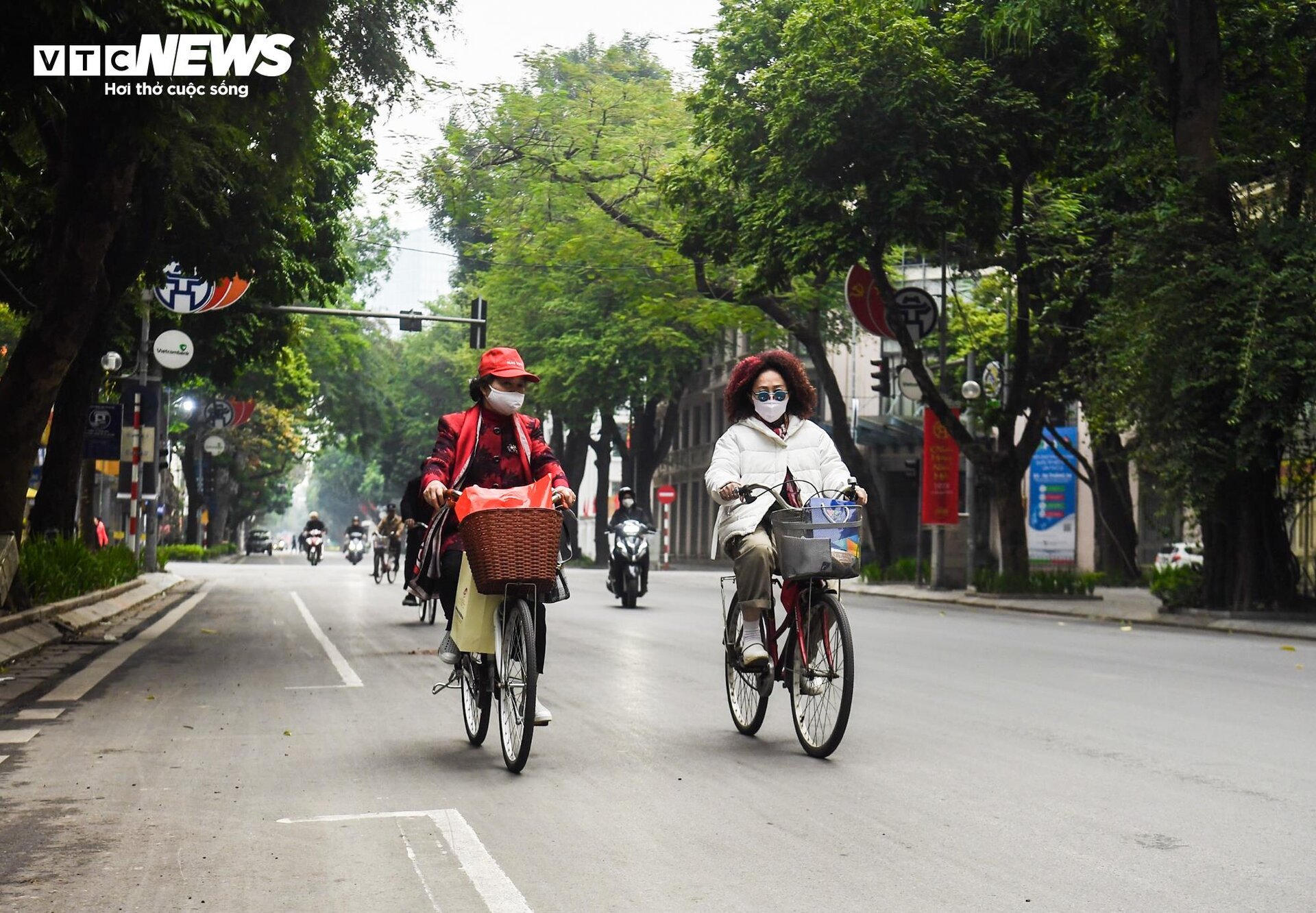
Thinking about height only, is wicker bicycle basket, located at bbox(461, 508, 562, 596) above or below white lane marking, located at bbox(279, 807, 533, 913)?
above

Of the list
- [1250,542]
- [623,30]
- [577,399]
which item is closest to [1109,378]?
[1250,542]

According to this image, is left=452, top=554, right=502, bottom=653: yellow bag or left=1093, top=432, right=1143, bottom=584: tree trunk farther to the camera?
left=1093, top=432, right=1143, bottom=584: tree trunk

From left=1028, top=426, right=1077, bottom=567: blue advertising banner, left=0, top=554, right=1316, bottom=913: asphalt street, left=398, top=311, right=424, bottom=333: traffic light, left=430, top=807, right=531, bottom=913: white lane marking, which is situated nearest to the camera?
left=430, top=807, right=531, bottom=913: white lane marking

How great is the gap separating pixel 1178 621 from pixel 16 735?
54.9 feet

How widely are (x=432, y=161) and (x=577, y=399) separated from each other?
42.3 ft

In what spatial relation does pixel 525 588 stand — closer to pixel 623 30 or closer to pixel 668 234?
pixel 668 234

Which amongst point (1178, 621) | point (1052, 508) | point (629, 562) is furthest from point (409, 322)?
point (1052, 508)

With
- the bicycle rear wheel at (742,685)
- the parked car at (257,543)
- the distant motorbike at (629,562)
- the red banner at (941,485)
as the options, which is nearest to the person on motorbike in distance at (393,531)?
the distant motorbike at (629,562)

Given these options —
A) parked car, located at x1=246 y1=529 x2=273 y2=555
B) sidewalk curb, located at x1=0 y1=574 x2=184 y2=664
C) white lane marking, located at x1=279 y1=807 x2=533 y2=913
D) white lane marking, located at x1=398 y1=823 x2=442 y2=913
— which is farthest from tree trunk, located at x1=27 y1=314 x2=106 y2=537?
parked car, located at x1=246 y1=529 x2=273 y2=555

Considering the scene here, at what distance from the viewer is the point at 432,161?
36438mm

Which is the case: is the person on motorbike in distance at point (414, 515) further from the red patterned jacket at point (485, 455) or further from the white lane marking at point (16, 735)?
the white lane marking at point (16, 735)

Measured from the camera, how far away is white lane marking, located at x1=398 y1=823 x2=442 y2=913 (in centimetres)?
484

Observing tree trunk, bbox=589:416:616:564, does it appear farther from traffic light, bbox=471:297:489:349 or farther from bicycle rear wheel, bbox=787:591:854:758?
bicycle rear wheel, bbox=787:591:854:758

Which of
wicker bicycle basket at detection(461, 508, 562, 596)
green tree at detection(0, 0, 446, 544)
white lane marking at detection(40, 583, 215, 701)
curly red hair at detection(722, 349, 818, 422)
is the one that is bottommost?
white lane marking at detection(40, 583, 215, 701)
